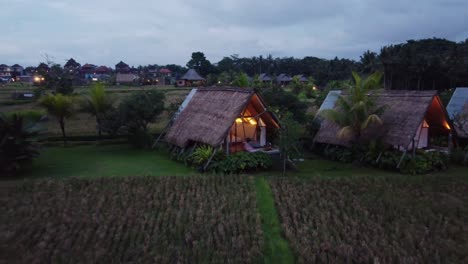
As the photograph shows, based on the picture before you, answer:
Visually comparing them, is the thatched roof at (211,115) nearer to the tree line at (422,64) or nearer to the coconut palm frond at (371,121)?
the coconut palm frond at (371,121)

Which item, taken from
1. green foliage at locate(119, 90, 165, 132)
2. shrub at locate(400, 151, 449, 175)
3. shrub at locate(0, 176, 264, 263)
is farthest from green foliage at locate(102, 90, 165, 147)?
shrub at locate(400, 151, 449, 175)

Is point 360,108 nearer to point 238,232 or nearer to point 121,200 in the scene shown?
point 238,232

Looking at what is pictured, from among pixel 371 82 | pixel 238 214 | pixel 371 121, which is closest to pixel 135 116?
pixel 238 214

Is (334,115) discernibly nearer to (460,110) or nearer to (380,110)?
(380,110)

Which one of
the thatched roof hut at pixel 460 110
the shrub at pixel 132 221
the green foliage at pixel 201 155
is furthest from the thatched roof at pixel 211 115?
the thatched roof hut at pixel 460 110

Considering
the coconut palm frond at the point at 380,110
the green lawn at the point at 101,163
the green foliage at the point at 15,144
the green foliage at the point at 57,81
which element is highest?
the green foliage at the point at 57,81

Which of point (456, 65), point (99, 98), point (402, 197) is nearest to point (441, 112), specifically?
point (402, 197)

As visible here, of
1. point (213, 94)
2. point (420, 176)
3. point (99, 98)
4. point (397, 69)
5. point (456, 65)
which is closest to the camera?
point (420, 176)
